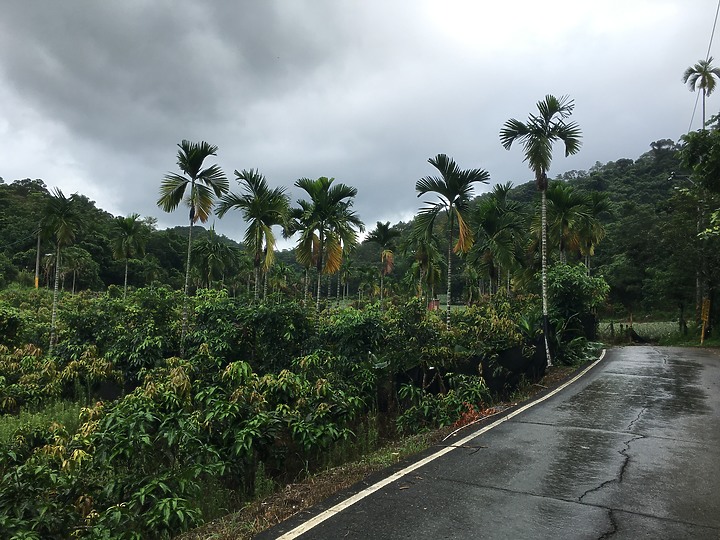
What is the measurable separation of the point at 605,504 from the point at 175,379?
17.2ft

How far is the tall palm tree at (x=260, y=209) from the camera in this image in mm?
17859

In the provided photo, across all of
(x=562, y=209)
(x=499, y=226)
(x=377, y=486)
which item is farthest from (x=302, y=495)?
(x=562, y=209)

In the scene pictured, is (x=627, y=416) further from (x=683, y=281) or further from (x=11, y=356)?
(x=683, y=281)

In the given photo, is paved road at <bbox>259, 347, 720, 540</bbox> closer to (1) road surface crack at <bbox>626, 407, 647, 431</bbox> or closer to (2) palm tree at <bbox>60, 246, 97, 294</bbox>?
(1) road surface crack at <bbox>626, 407, 647, 431</bbox>

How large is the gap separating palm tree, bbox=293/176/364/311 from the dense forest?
25.4 inches

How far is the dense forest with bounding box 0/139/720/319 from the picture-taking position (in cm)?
2197

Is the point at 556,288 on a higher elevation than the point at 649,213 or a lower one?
lower

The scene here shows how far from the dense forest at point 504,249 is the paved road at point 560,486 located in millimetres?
7666

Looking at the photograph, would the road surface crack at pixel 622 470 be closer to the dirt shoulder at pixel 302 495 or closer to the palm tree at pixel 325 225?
the dirt shoulder at pixel 302 495

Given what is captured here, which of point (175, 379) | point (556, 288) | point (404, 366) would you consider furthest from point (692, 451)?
point (556, 288)

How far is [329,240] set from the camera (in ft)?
54.5

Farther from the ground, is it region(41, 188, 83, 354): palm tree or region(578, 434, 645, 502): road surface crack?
region(41, 188, 83, 354): palm tree

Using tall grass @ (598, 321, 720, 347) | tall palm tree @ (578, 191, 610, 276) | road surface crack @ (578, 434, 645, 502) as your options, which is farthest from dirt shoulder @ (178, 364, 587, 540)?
tall grass @ (598, 321, 720, 347)

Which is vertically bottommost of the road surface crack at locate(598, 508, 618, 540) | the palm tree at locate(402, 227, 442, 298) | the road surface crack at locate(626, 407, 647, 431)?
the road surface crack at locate(626, 407, 647, 431)
